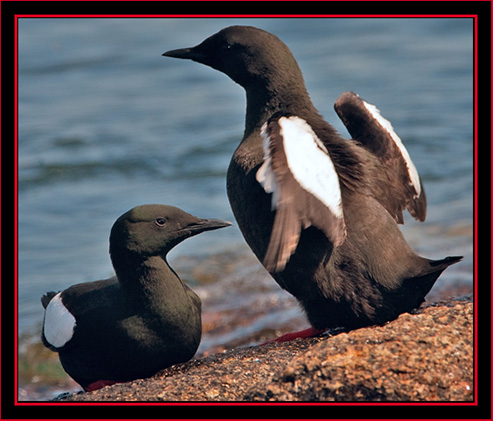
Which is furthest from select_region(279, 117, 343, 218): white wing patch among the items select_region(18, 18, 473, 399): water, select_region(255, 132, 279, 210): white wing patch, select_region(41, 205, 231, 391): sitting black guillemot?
select_region(18, 18, 473, 399): water

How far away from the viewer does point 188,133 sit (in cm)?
1247

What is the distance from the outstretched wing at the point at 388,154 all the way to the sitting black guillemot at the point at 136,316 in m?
1.36

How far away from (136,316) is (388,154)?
Answer: 2.23 meters

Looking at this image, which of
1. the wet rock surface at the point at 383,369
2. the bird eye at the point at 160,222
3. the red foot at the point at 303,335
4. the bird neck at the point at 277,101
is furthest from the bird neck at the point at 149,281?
the bird neck at the point at 277,101

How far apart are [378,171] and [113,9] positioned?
7.13 feet

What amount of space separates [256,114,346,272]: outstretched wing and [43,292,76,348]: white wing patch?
152cm

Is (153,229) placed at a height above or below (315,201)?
below

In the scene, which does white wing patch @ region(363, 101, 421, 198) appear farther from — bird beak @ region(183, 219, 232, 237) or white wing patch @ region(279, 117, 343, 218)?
bird beak @ region(183, 219, 232, 237)

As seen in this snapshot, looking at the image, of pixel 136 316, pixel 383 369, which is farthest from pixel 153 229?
pixel 383 369

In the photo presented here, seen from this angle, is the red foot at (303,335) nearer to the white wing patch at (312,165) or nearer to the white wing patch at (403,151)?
the white wing patch at (312,165)

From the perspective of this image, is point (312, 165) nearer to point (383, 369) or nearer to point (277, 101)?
point (277, 101)

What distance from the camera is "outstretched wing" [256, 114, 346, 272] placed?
4.60m

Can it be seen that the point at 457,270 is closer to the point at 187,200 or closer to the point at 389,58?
the point at 187,200

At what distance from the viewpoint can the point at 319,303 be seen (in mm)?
→ 5438
